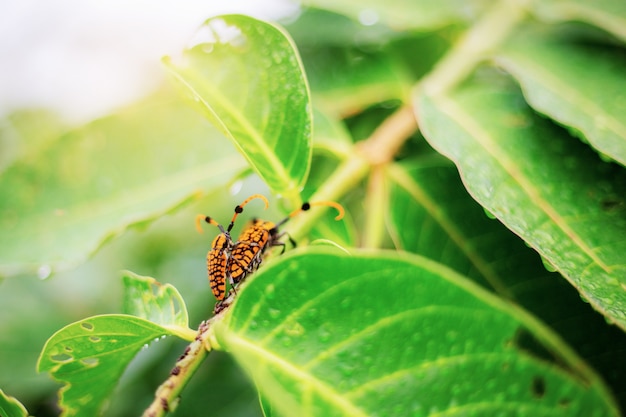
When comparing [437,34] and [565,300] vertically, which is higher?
[437,34]

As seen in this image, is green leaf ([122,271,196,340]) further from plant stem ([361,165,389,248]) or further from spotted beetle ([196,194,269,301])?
plant stem ([361,165,389,248])

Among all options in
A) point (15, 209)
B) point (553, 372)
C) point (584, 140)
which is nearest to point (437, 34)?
point (584, 140)

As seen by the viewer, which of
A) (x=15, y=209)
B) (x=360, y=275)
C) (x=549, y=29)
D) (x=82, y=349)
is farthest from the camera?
(x=549, y=29)

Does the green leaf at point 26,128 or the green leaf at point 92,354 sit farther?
the green leaf at point 26,128

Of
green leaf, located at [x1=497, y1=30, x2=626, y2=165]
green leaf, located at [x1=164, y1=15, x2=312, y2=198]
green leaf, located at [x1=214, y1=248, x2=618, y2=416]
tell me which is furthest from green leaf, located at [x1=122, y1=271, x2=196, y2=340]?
green leaf, located at [x1=497, y1=30, x2=626, y2=165]

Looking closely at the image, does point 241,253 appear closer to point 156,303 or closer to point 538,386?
point 156,303

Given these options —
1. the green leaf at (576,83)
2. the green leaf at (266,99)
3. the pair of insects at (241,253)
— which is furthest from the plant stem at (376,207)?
the green leaf at (576,83)

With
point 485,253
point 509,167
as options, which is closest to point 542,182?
point 509,167

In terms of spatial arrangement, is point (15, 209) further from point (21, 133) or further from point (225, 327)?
point (21, 133)

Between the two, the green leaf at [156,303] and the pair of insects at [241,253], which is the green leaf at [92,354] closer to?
the green leaf at [156,303]
